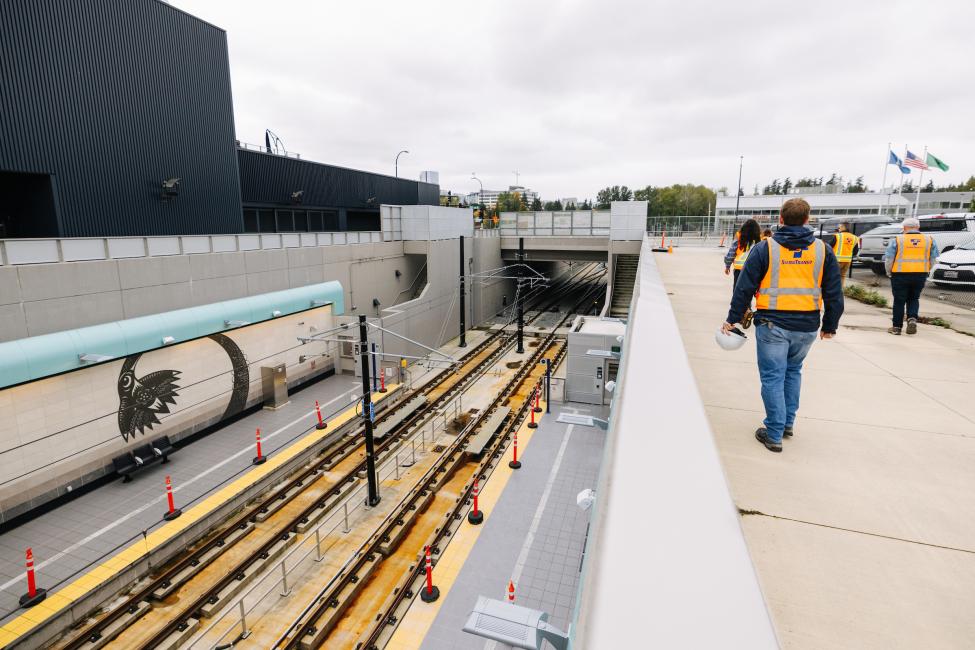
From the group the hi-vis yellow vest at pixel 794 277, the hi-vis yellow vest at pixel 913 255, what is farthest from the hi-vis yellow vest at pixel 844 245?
the hi-vis yellow vest at pixel 794 277

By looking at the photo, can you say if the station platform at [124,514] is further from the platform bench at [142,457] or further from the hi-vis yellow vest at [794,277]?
the hi-vis yellow vest at [794,277]

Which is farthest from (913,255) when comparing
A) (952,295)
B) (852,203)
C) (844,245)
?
(852,203)

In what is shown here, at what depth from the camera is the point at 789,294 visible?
9.76ft

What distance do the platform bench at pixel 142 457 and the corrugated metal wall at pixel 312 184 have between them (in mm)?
14896

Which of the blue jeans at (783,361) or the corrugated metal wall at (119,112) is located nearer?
the blue jeans at (783,361)

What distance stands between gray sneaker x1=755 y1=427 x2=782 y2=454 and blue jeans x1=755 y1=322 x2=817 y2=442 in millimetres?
36

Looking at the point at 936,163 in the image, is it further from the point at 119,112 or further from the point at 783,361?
the point at 119,112

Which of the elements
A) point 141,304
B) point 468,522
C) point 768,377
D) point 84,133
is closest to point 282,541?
point 468,522


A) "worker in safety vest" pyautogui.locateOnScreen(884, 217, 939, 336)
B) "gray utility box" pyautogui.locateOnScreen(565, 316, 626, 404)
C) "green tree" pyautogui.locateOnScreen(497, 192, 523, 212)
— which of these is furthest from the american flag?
"green tree" pyautogui.locateOnScreen(497, 192, 523, 212)

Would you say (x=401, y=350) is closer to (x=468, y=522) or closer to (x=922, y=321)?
(x=468, y=522)

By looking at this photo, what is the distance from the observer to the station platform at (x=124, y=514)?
9336 millimetres

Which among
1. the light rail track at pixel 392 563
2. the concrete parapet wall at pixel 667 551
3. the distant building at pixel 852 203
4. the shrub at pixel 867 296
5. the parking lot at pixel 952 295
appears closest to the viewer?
the concrete parapet wall at pixel 667 551

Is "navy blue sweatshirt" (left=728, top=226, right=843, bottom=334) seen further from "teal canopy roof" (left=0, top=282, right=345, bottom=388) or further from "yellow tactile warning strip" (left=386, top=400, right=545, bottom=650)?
"teal canopy roof" (left=0, top=282, right=345, bottom=388)

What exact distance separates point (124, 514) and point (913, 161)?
1360 inches
